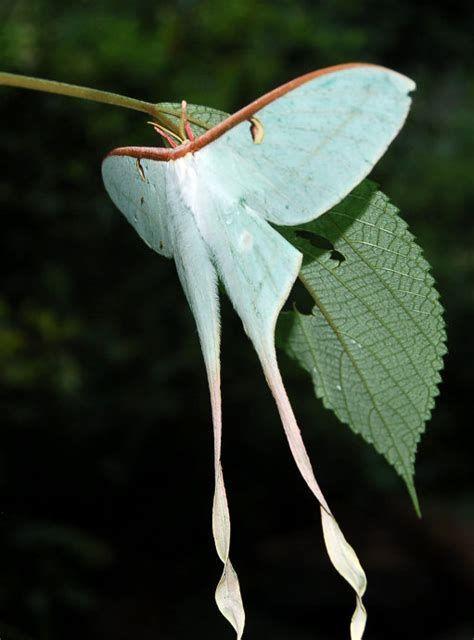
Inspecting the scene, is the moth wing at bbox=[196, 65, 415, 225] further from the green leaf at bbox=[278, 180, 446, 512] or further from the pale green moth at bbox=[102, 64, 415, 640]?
the green leaf at bbox=[278, 180, 446, 512]

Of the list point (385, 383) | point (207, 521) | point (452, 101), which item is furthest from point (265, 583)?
point (452, 101)

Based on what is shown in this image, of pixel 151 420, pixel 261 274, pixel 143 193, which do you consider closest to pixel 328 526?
pixel 261 274

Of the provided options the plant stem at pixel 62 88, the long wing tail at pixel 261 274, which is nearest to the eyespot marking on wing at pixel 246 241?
the long wing tail at pixel 261 274

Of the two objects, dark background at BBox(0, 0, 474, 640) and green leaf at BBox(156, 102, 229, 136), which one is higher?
green leaf at BBox(156, 102, 229, 136)

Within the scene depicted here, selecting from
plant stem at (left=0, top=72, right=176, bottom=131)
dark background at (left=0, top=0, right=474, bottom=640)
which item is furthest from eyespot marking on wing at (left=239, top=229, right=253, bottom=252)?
dark background at (left=0, top=0, right=474, bottom=640)

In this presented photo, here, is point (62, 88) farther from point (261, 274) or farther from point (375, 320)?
point (375, 320)

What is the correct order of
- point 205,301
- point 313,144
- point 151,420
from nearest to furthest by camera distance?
point 313,144 → point 205,301 → point 151,420

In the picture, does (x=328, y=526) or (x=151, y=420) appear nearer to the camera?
(x=328, y=526)
